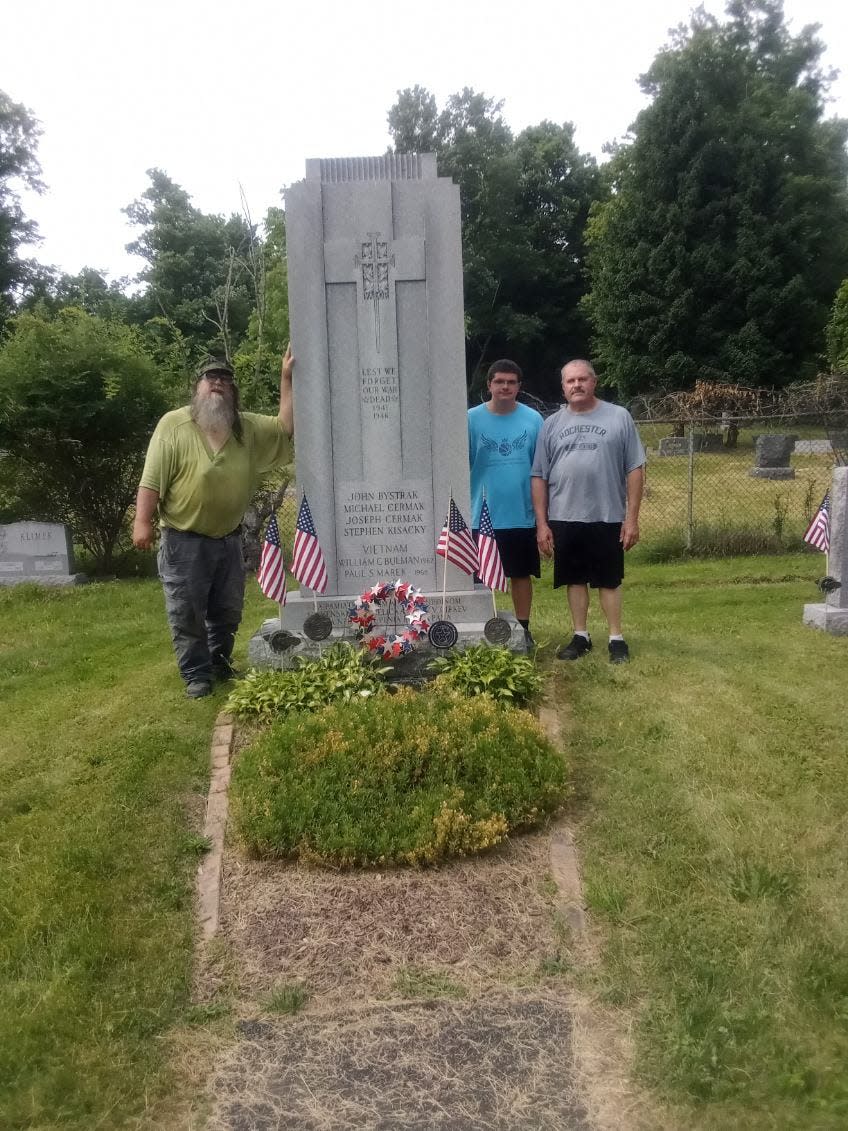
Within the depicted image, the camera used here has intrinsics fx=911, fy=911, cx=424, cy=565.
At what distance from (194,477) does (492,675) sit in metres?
1.95

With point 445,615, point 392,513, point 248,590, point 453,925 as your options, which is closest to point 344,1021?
point 453,925

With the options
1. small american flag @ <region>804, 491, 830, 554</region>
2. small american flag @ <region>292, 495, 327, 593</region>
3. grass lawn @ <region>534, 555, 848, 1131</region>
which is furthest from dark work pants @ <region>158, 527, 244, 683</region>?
small american flag @ <region>804, 491, 830, 554</region>

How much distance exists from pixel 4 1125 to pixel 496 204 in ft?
144

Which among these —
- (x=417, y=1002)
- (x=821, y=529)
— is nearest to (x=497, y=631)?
(x=417, y=1002)

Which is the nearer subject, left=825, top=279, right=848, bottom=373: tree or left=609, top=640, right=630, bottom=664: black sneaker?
left=609, top=640, right=630, bottom=664: black sneaker

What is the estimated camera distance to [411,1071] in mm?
2555

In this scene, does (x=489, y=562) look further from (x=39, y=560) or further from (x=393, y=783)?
Answer: (x=39, y=560)

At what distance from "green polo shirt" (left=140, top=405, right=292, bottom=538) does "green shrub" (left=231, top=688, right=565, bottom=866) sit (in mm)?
1393

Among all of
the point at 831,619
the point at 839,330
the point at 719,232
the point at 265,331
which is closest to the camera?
the point at 831,619

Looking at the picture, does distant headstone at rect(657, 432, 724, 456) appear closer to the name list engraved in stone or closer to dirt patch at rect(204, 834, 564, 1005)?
the name list engraved in stone

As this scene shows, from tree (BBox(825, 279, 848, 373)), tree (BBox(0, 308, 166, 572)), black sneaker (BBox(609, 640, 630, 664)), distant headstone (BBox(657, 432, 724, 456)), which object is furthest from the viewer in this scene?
tree (BBox(825, 279, 848, 373))

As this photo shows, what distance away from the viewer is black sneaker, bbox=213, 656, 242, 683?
5.54 metres

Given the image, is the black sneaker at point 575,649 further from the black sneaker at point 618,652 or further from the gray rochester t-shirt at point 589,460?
the gray rochester t-shirt at point 589,460

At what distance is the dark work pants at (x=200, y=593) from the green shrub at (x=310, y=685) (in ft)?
1.46
